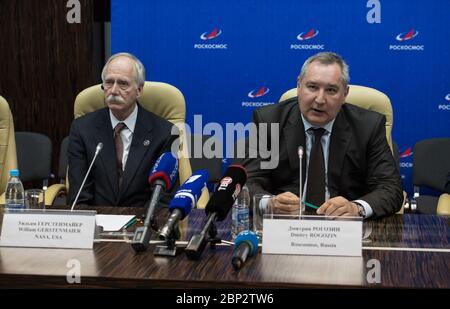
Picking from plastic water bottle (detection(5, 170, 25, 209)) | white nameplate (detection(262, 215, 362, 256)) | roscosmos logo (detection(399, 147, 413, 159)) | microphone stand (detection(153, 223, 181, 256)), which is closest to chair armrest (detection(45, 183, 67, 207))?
plastic water bottle (detection(5, 170, 25, 209))

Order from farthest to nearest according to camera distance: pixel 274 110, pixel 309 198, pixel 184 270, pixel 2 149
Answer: pixel 2 149 → pixel 274 110 → pixel 309 198 → pixel 184 270

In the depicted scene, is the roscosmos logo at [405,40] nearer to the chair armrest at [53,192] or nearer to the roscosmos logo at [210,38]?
the roscosmos logo at [210,38]

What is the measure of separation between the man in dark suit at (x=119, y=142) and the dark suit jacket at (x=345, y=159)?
0.52 m

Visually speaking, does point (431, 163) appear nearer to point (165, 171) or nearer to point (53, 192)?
point (53, 192)

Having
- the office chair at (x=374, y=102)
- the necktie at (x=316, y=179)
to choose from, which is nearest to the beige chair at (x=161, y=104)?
the necktie at (x=316, y=179)

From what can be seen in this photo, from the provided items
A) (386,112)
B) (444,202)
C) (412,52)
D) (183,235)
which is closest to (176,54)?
(412,52)

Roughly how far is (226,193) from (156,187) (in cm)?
22

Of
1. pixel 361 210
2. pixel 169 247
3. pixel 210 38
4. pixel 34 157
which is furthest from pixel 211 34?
pixel 169 247

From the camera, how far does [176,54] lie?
5055 millimetres

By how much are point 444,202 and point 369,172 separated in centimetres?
45

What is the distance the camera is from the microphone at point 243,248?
6.08 feet

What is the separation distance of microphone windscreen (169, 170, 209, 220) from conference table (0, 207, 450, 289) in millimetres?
161

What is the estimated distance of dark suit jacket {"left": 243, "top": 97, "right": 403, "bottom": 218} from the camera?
303 centimetres

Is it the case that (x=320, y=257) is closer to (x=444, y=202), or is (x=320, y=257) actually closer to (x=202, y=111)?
(x=444, y=202)
